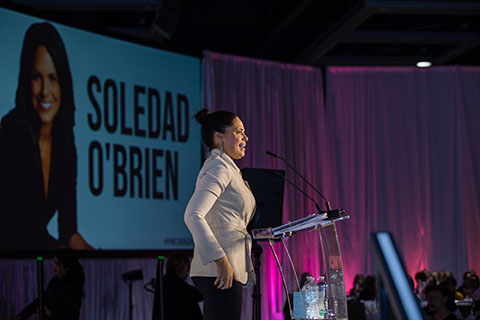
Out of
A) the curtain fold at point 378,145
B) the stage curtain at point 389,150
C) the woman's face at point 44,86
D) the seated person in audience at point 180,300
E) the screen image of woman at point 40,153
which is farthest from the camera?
the stage curtain at point 389,150

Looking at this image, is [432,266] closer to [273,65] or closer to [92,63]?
[273,65]

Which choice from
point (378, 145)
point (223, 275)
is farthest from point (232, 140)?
point (378, 145)

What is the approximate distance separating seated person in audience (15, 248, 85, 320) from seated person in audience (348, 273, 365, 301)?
3455mm

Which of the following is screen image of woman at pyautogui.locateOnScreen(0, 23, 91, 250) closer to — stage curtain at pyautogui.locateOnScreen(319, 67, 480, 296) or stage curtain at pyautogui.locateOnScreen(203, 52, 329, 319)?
stage curtain at pyautogui.locateOnScreen(203, 52, 329, 319)

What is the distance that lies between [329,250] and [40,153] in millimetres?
3822

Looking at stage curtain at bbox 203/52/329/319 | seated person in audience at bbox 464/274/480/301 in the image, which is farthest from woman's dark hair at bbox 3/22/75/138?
seated person in audience at bbox 464/274/480/301

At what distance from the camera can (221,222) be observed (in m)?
2.33

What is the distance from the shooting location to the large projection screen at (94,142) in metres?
5.48

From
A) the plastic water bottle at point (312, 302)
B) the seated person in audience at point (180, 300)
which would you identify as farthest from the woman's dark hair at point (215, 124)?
the seated person in audience at point (180, 300)

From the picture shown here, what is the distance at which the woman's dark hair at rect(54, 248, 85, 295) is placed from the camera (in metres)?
5.29

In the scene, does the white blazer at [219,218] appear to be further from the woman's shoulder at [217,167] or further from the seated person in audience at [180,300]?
the seated person in audience at [180,300]

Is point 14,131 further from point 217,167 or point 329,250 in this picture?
point 329,250

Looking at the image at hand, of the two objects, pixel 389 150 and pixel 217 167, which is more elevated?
pixel 389 150

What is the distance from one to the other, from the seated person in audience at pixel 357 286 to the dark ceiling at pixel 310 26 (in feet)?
10.3
